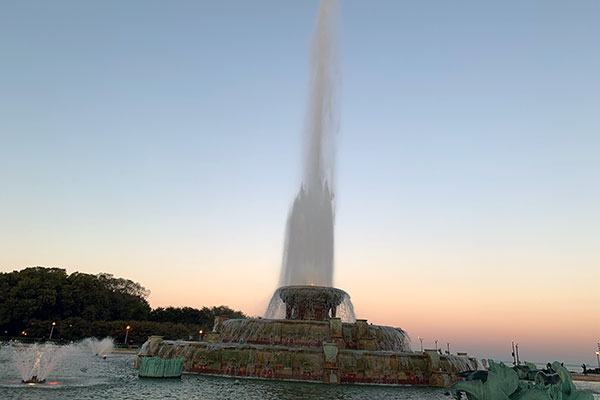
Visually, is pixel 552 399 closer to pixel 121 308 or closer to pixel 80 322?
pixel 80 322

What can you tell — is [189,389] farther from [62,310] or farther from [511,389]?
[62,310]

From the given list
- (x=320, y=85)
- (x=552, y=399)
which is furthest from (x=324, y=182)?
(x=552, y=399)

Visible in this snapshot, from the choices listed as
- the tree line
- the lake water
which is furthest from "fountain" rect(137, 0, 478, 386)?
the tree line

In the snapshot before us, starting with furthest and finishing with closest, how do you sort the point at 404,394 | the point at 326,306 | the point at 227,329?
the point at 326,306
the point at 227,329
the point at 404,394

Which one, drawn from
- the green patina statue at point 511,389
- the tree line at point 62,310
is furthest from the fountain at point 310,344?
the tree line at point 62,310

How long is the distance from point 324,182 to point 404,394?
2358 cm

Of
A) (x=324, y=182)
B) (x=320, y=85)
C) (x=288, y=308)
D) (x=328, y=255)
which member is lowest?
(x=288, y=308)

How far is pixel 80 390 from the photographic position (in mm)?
17250

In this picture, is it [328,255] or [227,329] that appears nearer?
[227,329]

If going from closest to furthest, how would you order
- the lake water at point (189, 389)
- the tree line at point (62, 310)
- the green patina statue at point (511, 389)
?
the green patina statue at point (511, 389) < the lake water at point (189, 389) < the tree line at point (62, 310)

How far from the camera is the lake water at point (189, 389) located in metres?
16.2

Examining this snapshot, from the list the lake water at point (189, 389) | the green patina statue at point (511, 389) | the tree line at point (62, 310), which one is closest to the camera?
the green patina statue at point (511, 389)

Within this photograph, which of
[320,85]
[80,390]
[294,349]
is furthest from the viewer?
[320,85]

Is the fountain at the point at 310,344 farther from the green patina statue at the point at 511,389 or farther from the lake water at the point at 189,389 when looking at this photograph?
the green patina statue at the point at 511,389
